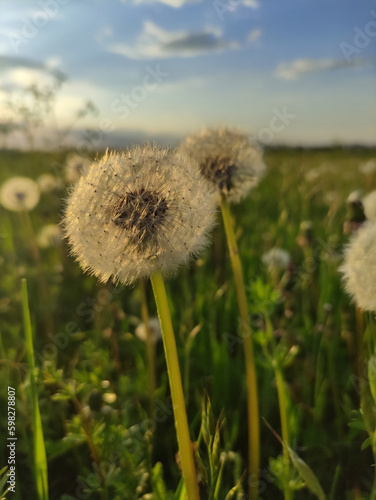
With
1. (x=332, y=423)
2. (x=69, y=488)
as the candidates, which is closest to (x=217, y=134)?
(x=332, y=423)

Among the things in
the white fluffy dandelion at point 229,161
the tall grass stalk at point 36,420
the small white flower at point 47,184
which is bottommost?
the tall grass stalk at point 36,420

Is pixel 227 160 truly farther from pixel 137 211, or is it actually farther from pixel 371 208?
pixel 137 211

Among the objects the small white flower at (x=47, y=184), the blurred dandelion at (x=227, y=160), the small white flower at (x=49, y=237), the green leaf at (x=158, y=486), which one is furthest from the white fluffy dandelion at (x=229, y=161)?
the small white flower at (x=47, y=184)

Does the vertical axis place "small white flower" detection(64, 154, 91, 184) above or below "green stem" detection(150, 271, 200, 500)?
above

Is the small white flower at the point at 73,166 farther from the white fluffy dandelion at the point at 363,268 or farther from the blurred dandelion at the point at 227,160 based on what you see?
the white fluffy dandelion at the point at 363,268

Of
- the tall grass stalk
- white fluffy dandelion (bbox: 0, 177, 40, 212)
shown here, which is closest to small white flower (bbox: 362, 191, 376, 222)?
the tall grass stalk

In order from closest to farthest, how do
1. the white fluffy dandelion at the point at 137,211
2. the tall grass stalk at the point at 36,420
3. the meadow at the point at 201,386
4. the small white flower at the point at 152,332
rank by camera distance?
the white fluffy dandelion at the point at 137,211, the tall grass stalk at the point at 36,420, the meadow at the point at 201,386, the small white flower at the point at 152,332

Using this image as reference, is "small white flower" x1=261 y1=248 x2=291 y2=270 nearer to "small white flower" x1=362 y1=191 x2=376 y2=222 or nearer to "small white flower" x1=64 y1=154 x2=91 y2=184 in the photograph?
"small white flower" x1=362 y1=191 x2=376 y2=222
